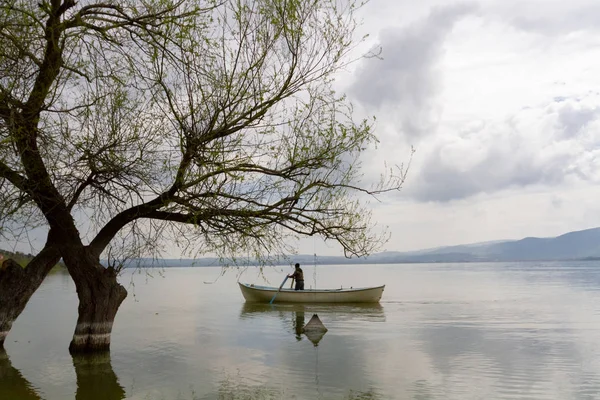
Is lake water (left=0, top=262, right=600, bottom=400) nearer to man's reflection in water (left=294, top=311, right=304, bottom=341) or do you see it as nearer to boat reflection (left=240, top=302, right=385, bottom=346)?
man's reflection in water (left=294, top=311, right=304, bottom=341)

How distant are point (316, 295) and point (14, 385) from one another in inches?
772

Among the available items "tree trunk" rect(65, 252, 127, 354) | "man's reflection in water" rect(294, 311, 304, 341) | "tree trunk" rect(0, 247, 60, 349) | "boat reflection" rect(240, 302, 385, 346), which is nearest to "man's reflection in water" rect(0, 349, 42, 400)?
"tree trunk" rect(0, 247, 60, 349)

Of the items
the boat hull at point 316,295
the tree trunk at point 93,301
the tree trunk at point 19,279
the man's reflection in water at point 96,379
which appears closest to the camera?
the man's reflection in water at point 96,379

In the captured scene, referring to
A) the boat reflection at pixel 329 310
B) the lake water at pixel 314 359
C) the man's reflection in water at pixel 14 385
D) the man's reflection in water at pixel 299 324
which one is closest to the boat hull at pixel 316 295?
the boat reflection at pixel 329 310

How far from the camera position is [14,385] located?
12820 millimetres

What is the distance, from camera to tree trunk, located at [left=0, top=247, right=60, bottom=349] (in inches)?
554

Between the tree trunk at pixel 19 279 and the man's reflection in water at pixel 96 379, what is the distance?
2054mm

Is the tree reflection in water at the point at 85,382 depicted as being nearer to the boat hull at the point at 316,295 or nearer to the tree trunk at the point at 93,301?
the tree trunk at the point at 93,301

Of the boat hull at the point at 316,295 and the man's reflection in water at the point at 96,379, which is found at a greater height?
the boat hull at the point at 316,295

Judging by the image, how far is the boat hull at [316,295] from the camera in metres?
30.9

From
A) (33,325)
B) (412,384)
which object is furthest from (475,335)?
(33,325)

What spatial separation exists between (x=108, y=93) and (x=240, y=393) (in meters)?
7.09

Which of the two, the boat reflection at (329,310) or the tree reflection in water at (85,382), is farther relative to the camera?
the boat reflection at (329,310)

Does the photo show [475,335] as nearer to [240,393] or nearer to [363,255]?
[363,255]
